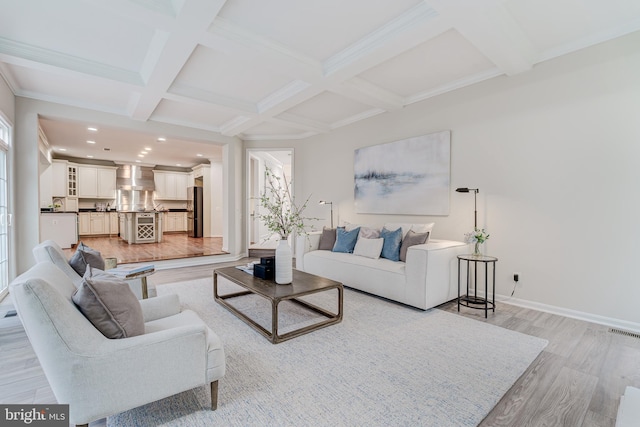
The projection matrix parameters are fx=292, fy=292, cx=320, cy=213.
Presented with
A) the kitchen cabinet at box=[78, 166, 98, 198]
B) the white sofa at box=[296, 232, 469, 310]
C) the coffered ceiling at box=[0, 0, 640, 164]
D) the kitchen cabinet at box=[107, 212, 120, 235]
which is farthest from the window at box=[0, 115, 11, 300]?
the kitchen cabinet at box=[107, 212, 120, 235]

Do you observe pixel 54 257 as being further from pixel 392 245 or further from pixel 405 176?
pixel 405 176

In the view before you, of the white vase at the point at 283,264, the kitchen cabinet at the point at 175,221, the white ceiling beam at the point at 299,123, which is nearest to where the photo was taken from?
the white vase at the point at 283,264

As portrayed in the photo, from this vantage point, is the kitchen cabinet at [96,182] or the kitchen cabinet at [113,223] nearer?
the kitchen cabinet at [96,182]

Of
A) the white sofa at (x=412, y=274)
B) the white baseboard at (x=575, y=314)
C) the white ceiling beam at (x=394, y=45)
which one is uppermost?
the white ceiling beam at (x=394, y=45)

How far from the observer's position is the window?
12.0 feet

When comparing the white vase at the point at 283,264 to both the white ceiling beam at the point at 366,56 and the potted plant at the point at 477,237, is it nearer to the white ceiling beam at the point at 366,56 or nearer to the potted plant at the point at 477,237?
the white ceiling beam at the point at 366,56

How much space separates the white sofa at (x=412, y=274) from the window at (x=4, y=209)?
4221 millimetres

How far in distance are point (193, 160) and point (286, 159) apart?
3098mm

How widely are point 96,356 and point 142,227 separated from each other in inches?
327

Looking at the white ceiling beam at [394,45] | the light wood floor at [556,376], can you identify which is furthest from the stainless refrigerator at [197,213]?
the white ceiling beam at [394,45]

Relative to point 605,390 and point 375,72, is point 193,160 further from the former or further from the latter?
point 605,390

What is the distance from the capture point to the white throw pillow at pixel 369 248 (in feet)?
13.0

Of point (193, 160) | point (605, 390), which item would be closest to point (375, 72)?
point (605, 390)

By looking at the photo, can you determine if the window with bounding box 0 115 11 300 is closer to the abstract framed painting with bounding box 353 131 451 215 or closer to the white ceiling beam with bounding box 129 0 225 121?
the white ceiling beam with bounding box 129 0 225 121
